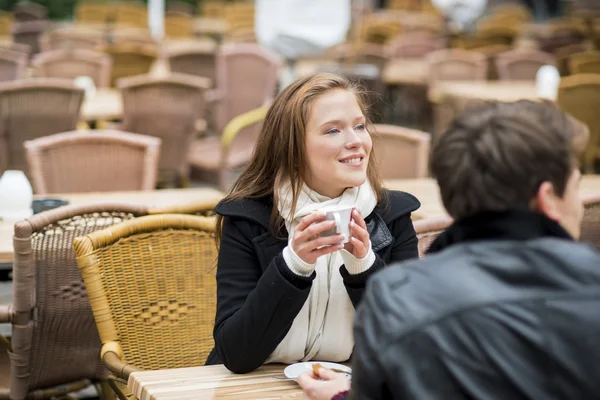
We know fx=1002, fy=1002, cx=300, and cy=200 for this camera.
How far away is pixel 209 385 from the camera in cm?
203

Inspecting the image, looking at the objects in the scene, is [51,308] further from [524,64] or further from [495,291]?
[524,64]

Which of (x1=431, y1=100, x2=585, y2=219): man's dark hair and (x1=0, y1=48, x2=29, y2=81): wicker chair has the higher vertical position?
(x1=431, y1=100, x2=585, y2=219): man's dark hair

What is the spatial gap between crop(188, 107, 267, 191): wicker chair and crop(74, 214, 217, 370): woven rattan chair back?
2826 mm

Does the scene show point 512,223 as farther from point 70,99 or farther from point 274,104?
point 70,99

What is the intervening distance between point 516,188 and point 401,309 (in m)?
0.24

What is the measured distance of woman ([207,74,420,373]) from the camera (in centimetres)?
211

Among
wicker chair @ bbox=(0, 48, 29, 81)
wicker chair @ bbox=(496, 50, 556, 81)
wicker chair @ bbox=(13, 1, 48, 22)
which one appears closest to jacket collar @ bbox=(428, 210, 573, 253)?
wicker chair @ bbox=(0, 48, 29, 81)

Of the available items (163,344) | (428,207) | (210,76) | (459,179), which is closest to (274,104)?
(163,344)

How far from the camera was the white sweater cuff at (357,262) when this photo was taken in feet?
6.75

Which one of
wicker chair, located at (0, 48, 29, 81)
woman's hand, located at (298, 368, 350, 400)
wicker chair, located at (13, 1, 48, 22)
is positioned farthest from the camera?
wicker chair, located at (13, 1, 48, 22)

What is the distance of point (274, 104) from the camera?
232 centimetres

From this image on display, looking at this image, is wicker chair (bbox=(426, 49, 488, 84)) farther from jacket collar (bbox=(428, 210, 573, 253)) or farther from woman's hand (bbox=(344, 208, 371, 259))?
jacket collar (bbox=(428, 210, 573, 253))

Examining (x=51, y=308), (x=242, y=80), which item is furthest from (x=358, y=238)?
(x=242, y=80)

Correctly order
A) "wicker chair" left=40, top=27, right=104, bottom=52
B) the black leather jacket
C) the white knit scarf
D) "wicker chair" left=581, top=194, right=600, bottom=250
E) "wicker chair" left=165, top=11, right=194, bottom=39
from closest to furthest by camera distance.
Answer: the black leather jacket → the white knit scarf → "wicker chair" left=581, top=194, right=600, bottom=250 → "wicker chair" left=40, top=27, right=104, bottom=52 → "wicker chair" left=165, top=11, right=194, bottom=39
